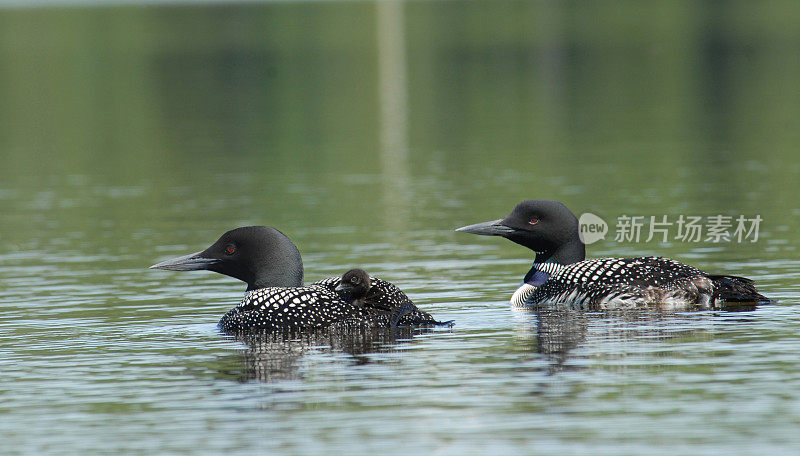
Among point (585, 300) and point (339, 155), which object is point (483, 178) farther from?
point (585, 300)

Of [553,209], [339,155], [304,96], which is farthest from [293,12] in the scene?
[553,209]

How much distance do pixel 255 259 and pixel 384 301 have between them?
141 cm

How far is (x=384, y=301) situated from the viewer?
12.3 meters

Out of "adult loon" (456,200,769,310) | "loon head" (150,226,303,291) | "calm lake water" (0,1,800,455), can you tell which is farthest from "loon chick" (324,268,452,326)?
"adult loon" (456,200,769,310)

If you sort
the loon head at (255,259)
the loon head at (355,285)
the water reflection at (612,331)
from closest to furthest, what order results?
the water reflection at (612,331) → the loon head at (355,285) → the loon head at (255,259)

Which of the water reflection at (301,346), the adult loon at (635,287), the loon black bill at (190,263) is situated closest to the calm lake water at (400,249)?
the water reflection at (301,346)

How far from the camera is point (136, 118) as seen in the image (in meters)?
44.5

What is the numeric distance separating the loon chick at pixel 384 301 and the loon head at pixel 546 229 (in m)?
2.37

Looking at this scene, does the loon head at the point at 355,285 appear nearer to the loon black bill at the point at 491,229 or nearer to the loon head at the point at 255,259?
the loon head at the point at 255,259

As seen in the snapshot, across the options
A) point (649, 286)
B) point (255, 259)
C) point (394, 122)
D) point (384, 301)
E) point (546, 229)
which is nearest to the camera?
point (384, 301)

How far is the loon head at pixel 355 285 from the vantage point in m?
12.0

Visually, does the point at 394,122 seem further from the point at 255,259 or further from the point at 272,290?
the point at 272,290

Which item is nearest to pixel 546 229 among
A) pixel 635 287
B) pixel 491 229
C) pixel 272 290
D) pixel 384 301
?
pixel 491 229

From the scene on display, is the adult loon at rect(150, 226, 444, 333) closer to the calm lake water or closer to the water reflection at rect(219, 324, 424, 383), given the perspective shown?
the water reflection at rect(219, 324, 424, 383)
